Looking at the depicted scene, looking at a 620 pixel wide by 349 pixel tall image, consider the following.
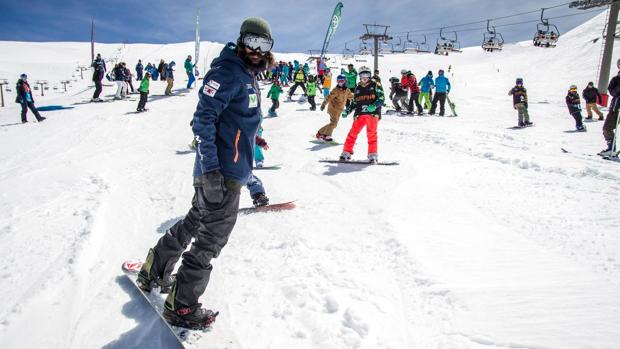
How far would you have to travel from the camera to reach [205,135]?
6.75 feet

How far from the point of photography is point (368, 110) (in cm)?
687

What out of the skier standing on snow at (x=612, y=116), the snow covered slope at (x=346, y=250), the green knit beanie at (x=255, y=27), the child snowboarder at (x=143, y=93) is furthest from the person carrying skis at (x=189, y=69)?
the green knit beanie at (x=255, y=27)

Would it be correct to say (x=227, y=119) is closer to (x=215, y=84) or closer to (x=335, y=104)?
(x=215, y=84)

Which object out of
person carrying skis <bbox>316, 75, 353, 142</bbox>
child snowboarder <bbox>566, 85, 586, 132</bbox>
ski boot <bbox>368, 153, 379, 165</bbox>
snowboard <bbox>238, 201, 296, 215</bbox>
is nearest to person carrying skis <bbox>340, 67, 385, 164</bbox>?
ski boot <bbox>368, 153, 379, 165</bbox>

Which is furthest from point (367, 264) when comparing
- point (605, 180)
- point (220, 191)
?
point (605, 180)

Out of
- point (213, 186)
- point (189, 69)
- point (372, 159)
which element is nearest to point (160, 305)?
point (213, 186)

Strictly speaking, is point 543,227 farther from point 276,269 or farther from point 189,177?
point 189,177

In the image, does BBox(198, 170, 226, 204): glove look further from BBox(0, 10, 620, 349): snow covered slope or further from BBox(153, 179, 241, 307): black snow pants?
BBox(0, 10, 620, 349): snow covered slope

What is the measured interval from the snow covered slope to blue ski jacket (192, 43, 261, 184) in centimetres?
107

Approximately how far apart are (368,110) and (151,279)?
17.3ft

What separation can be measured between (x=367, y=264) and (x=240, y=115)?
5.76 feet

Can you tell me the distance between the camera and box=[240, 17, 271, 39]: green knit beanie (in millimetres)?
2123

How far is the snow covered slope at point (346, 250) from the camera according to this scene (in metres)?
2.28

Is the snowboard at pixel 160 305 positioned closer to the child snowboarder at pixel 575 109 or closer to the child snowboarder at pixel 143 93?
the child snowboarder at pixel 143 93
